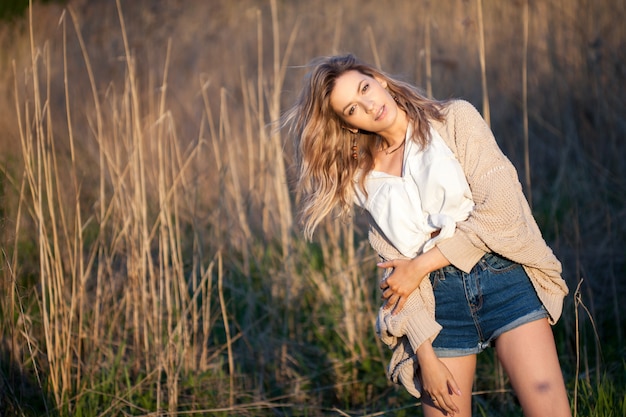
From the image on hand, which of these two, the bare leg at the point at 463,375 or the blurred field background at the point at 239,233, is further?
the blurred field background at the point at 239,233

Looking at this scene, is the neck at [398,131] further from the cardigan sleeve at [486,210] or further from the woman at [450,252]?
the cardigan sleeve at [486,210]

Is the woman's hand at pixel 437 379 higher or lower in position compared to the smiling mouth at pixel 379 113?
lower

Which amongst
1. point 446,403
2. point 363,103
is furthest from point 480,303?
point 363,103

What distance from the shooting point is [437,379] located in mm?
1904

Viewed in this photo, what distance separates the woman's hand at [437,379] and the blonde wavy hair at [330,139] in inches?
19.9

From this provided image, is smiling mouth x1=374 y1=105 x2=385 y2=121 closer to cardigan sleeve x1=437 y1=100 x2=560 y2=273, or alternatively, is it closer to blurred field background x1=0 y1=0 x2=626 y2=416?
cardigan sleeve x1=437 y1=100 x2=560 y2=273

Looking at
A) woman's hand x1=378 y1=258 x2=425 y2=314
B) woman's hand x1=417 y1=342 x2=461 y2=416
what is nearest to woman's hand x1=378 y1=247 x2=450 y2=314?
woman's hand x1=378 y1=258 x2=425 y2=314

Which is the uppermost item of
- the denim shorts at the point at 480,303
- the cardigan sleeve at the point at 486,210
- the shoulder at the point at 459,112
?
the shoulder at the point at 459,112

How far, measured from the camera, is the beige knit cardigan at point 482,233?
1871mm

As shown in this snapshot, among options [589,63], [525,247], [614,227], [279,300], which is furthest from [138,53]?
[525,247]

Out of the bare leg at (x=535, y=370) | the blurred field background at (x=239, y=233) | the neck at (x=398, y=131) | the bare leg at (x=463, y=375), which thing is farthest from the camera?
the blurred field background at (x=239, y=233)

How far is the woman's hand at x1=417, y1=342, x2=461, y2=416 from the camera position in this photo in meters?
1.91

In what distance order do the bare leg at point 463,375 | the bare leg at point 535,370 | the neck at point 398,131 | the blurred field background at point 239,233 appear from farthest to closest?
the blurred field background at point 239,233
the neck at point 398,131
the bare leg at point 463,375
the bare leg at point 535,370

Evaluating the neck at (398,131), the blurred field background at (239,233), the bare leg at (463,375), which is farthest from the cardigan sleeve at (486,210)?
the blurred field background at (239,233)
